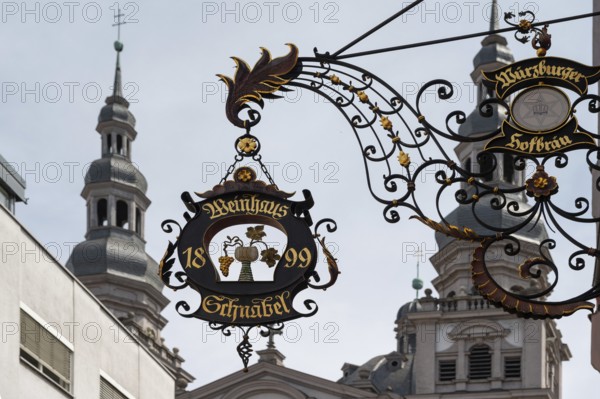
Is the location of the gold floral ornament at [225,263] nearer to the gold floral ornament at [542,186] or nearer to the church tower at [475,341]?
the gold floral ornament at [542,186]

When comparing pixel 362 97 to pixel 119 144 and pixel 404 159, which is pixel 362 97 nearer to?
pixel 404 159

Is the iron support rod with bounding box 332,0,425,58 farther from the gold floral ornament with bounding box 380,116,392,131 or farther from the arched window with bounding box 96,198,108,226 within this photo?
the arched window with bounding box 96,198,108,226

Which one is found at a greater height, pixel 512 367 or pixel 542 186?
pixel 512 367

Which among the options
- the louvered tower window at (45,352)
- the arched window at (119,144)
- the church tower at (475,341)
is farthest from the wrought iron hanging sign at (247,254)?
the arched window at (119,144)

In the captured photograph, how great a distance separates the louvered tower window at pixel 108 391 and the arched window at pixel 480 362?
2045 inches

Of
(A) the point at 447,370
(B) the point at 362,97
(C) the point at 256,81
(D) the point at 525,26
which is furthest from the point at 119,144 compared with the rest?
(D) the point at 525,26

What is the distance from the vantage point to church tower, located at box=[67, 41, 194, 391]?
9631 cm

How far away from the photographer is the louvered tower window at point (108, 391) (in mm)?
36719

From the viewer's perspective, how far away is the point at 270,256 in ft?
53.1

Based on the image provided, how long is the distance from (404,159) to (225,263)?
165 cm

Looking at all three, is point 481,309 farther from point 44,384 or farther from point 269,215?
point 269,215

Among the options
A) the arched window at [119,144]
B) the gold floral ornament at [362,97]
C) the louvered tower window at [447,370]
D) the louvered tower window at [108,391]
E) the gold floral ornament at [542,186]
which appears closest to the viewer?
the gold floral ornament at [542,186]

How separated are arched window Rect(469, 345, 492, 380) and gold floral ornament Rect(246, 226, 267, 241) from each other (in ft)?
239

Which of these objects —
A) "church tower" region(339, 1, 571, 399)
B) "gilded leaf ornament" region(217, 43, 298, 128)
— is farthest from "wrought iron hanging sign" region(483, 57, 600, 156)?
"church tower" region(339, 1, 571, 399)
